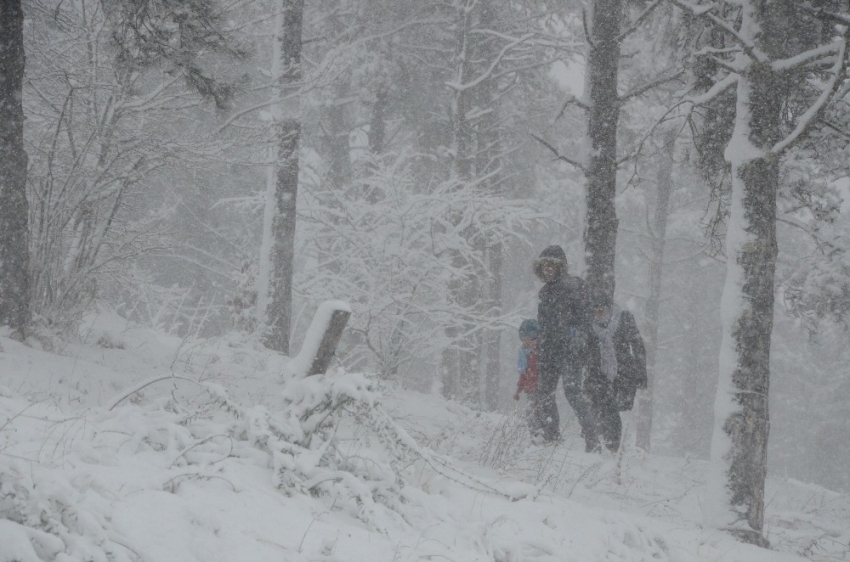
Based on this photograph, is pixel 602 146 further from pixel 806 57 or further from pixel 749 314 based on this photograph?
pixel 749 314

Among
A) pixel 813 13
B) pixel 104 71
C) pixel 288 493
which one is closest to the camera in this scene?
pixel 288 493

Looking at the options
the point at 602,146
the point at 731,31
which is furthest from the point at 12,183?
the point at 602,146

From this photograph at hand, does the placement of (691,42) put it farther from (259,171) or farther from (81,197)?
(259,171)

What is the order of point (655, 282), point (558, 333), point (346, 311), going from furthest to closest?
point (655, 282) → point (558, 333) → point (346, 311)

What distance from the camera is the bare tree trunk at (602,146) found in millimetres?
7953

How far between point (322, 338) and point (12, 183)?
11.5 feet

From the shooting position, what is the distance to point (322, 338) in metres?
3.32

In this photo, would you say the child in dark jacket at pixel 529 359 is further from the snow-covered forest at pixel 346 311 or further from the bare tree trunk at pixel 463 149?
the bare tree trunk at pixel 463 149

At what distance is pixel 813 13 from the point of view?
4570mm

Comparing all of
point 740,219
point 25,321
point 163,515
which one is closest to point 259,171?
point 25,321

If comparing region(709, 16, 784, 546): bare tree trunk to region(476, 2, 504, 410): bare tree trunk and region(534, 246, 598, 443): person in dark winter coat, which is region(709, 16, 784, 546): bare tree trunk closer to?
region(534, 246, 598, 443): person in dark winter coat

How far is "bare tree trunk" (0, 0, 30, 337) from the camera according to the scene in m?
5.22

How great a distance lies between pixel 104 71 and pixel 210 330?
13.1 metres

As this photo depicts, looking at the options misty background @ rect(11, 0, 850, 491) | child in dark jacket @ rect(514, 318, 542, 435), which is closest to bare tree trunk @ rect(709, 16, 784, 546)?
misty background @ rect(11, 0, 850, 491)
